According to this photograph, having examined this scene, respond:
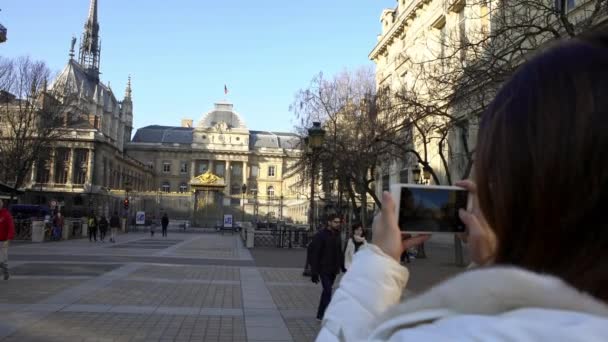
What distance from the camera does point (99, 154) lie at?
75.9 meters

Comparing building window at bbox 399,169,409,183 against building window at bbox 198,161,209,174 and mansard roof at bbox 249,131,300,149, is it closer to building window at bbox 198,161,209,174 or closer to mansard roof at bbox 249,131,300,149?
building window at bbox 198,161,209,174

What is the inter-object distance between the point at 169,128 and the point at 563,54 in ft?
404

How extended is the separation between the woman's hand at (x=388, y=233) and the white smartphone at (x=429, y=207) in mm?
30

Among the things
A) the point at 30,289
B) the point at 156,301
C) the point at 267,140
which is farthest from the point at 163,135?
the point at 156,301

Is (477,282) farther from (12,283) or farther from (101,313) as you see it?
(12,283)

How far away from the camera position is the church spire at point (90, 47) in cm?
9694

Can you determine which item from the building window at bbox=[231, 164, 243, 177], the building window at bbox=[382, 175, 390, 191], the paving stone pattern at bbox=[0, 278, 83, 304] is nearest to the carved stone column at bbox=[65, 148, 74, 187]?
the building window at bbox=[231, 164, 243, 177]

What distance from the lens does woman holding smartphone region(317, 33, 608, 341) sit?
0.84m

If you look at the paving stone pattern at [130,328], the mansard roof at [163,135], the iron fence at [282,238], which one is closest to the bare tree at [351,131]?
the iron fence at [282,238]

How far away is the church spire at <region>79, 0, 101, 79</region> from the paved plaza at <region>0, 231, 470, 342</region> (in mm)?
87851

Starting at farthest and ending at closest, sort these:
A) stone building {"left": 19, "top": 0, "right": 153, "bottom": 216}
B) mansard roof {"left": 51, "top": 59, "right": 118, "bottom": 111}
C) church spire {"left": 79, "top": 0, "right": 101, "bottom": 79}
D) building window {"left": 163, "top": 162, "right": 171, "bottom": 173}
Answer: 1. building window {"left": 163, "top": 162, "right": 171, "bottom": 173}
2. church spire {"left": 79, "top": 0, "right": 101, "bottom": 79}
3. mansard roof {"left": 51, "top": 59, "right": 118, "bottom": 111}
4. stone building {"left": 19, "top": 0, "right": 153, "bottom": 216}

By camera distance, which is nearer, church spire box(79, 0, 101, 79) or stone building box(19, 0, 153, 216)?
stone building box(19, 0, 153, 216)

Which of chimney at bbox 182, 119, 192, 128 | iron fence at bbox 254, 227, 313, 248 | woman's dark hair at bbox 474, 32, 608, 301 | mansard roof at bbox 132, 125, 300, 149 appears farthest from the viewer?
chimney at bbox 182, 119, 192, 128

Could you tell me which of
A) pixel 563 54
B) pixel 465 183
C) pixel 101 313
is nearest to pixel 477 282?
pixel 563 54
